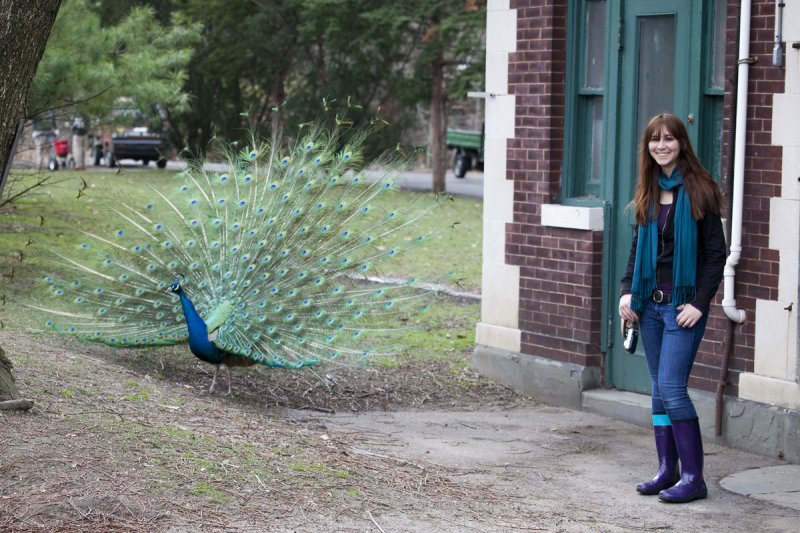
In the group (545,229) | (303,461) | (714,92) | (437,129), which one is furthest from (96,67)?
(437,129)

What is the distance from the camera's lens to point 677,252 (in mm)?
5988

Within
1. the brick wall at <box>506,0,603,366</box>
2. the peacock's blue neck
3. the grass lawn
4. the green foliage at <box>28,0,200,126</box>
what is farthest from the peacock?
the green foliage at <box>28,0,200,126</box>

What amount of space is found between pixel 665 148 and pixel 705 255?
59cm

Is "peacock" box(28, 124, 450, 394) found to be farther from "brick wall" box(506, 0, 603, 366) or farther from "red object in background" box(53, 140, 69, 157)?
"red object in background" box(53, 140, 69, 157)

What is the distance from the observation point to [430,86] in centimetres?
3091

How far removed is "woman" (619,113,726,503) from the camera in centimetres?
599

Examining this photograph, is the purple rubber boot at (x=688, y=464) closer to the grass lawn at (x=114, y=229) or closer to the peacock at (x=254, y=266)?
the peacock at (x=254, y=266)

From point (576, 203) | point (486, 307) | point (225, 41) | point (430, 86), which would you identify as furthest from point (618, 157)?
point (225, 41)

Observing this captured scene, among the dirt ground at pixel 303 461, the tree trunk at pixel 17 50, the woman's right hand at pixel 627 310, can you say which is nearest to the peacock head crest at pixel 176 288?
the dirt ground at pixel 303 461

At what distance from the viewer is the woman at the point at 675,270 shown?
599 cm

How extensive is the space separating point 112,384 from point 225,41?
95.8 feet

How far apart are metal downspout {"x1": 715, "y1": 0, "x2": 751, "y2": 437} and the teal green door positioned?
0.47 meters

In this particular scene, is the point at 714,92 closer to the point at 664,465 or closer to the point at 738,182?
the point at 738,182

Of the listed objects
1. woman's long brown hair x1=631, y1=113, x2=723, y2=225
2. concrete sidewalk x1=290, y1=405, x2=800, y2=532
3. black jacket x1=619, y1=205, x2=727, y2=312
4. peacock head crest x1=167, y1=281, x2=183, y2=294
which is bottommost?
concrete sidewalk x1=290, y1=405, x2=800, y2=532
